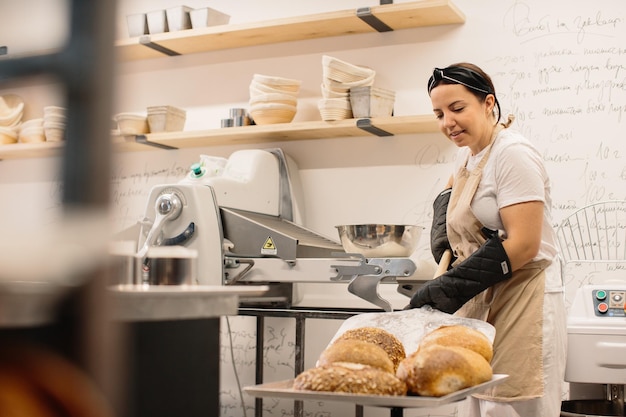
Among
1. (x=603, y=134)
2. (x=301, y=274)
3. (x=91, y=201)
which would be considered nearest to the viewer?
(x=91, y=201)

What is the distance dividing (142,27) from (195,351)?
3833mm

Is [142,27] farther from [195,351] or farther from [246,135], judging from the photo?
[195,351]

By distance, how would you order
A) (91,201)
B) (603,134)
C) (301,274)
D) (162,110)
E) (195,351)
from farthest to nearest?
(162,110), (603,134), (301,274), (195,351), (91,201)

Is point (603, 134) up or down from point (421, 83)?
down

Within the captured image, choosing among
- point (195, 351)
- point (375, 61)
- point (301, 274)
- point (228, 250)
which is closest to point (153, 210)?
A: point (228, 250)

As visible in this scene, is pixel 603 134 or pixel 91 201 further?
pixel 603 134

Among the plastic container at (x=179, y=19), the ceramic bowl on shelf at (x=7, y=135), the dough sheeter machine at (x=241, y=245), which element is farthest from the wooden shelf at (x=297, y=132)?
the ceramic bowl on shelf at (x=7, y=135)

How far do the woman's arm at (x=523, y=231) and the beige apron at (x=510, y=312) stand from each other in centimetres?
13

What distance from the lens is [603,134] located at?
3824 millimetres

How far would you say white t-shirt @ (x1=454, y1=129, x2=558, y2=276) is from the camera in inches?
92.1

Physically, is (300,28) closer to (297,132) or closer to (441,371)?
(297,132)

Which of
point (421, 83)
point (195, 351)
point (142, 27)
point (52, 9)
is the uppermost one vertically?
point (142, 27)

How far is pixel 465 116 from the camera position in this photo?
2.53 meters

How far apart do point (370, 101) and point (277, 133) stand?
0.61 meters
